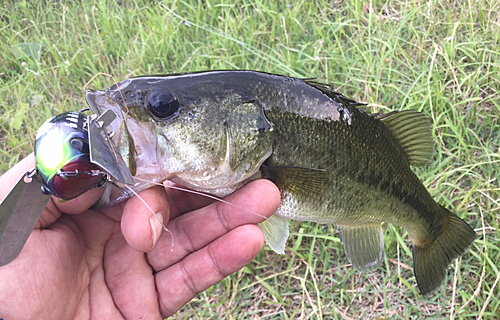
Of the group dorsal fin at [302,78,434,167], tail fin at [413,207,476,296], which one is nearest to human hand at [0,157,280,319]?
dorsal fin at [302,78,434,167]

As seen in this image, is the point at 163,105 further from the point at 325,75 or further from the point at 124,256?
the point at 325,75

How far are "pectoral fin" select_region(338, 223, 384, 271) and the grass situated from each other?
0.99 ft

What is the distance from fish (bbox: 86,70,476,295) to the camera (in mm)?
1312

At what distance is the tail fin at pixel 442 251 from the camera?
1.87m

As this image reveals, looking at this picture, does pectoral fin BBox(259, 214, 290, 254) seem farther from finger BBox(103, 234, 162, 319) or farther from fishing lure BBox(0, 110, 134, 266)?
fishing lure BBox(0, 110, 134, 266)

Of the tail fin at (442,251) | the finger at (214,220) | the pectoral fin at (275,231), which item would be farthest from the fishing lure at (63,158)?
the tail fin at (442,251)

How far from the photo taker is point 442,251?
1.90 metres

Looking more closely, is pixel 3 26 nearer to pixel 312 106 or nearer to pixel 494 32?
pixel 312 106

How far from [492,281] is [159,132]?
2.09 metres

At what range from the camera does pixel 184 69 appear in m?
3.13

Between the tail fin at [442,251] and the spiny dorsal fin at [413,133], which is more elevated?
the spiny dorsal fin at [413,133]

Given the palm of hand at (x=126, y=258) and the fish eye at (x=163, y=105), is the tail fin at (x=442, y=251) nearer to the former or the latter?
the palm of hand at (x=126, y=258)

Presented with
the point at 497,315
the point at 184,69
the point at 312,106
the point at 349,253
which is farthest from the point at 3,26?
the point at 497,315

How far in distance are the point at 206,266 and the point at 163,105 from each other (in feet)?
2.34
